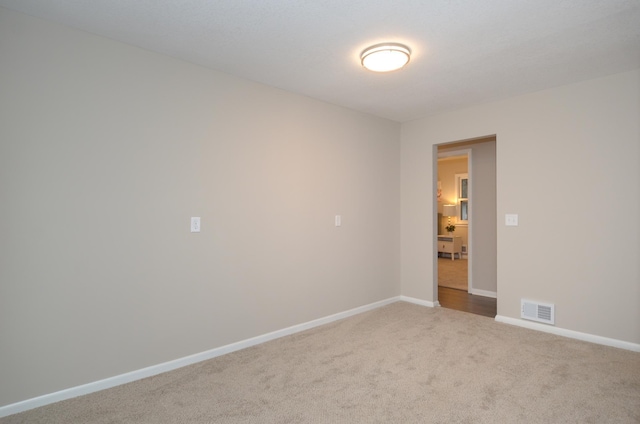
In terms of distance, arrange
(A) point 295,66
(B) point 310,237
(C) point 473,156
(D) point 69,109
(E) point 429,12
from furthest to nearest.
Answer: (C) point 473,156 → (B) point 310,237 → (A) point 295,66 → (D) point 69,109 → (E) point 429,12

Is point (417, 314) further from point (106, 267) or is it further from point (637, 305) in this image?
point (106, 267)

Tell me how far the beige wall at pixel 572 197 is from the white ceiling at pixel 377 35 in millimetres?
322

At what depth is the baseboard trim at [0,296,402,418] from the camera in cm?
216

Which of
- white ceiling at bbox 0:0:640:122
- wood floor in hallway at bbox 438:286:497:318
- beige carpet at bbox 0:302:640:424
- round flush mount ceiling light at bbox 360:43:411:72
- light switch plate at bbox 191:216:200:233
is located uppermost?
white ceiling at bbox 0:0:640:122

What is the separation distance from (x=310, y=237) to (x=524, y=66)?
8.10 feet

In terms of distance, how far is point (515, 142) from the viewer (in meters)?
3.80

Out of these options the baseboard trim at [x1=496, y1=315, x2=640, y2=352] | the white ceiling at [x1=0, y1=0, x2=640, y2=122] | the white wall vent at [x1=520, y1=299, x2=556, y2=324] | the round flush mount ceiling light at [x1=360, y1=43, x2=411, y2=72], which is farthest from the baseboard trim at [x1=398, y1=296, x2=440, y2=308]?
the round flush mount ceiling light at [x1=360, y1=43, x2=411, y2=72]

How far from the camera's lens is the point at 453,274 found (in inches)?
271

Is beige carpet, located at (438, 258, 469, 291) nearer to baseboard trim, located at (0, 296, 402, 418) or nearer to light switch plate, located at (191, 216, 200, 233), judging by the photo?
baseboard trim, located at (0, 296, 402, 418)

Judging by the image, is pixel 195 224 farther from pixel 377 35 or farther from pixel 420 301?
pixel 420 301

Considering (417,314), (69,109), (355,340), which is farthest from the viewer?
(417,314)

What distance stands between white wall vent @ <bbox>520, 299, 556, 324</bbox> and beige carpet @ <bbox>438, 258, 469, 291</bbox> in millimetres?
1898

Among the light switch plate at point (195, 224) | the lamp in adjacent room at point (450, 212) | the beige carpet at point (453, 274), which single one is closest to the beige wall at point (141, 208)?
the light switch plate at point (195, 224)

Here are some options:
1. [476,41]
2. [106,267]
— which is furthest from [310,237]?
[476,41]
